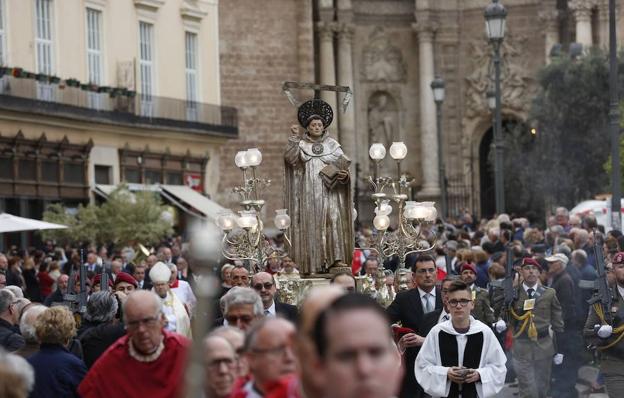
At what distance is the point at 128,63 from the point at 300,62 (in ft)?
32.3

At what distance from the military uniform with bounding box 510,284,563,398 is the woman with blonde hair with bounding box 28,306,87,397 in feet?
A: 24.6

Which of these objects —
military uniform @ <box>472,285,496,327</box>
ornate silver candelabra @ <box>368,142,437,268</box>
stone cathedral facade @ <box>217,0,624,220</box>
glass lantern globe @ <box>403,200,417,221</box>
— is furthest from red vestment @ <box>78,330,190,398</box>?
stone cathedral facade @ <box>217,0,624,220</box>

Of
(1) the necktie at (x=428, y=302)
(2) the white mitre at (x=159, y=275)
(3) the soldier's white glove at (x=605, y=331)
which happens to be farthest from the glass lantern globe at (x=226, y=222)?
(3) the soldier's white glove at (x=605, y=331)

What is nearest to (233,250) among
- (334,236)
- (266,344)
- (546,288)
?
(334,236)

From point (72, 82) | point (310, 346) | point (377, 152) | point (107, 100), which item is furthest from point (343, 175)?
point (107, 100)

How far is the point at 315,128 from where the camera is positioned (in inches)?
597

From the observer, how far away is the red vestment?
773 centimetres

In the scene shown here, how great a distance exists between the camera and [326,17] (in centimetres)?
4781

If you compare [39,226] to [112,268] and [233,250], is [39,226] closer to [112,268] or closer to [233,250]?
[112,268]

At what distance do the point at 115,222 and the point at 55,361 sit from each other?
74.5ft

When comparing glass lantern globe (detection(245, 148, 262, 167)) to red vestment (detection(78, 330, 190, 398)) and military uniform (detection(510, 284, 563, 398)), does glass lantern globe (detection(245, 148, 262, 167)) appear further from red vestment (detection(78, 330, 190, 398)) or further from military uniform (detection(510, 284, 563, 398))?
red vestment (detection(78, 330, 190, 398))

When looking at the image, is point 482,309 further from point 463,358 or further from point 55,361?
point 55,361

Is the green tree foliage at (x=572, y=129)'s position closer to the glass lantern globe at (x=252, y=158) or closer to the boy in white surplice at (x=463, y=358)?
the glass lantern globe at (x=252, y=158)

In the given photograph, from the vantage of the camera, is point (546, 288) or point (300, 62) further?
point (300, 62)
